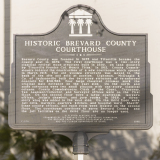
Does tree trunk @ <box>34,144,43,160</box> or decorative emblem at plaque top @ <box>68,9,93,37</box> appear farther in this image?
tree trunk @ <box>34,144,43,160</box>

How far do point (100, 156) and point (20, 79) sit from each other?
8.98 ft

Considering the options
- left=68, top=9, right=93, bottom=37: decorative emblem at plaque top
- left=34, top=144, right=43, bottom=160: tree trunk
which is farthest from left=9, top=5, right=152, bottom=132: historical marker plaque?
left=34, top=144, right=43, bottom=160: tree trunk

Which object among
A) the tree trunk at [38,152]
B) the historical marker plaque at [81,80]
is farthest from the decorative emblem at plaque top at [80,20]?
the tree trunk at [38,152]

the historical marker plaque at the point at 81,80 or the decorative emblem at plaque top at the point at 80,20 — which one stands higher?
the decorative emblem at plaque top at the point at 80,20

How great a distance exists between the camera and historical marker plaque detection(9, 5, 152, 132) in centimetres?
604

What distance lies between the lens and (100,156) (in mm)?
7613

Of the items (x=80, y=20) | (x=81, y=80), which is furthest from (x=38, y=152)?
(x=80, y=20)

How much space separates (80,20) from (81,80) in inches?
42.0

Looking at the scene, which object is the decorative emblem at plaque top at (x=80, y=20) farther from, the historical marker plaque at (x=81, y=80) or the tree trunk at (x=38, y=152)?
the tree trunk at (x=38, y=152)

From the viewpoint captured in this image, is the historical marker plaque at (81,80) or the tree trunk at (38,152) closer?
the historical marker plaque at (81,80)

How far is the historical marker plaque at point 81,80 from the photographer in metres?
6.04

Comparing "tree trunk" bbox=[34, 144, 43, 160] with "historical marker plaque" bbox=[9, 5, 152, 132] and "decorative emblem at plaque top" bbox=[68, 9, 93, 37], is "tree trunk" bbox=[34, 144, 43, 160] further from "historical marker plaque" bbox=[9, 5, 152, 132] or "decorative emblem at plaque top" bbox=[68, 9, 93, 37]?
"decorative emblem at plaque top" bbox=[68, 9, 93, 37]

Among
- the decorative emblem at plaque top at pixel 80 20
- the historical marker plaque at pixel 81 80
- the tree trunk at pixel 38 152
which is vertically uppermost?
the decorative emblem at plaque top at pixel 80 20

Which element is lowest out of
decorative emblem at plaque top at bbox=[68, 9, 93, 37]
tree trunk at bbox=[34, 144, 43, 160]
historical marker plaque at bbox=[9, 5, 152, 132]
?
tree trunk at bbox=[34, 144, 43, 160]
